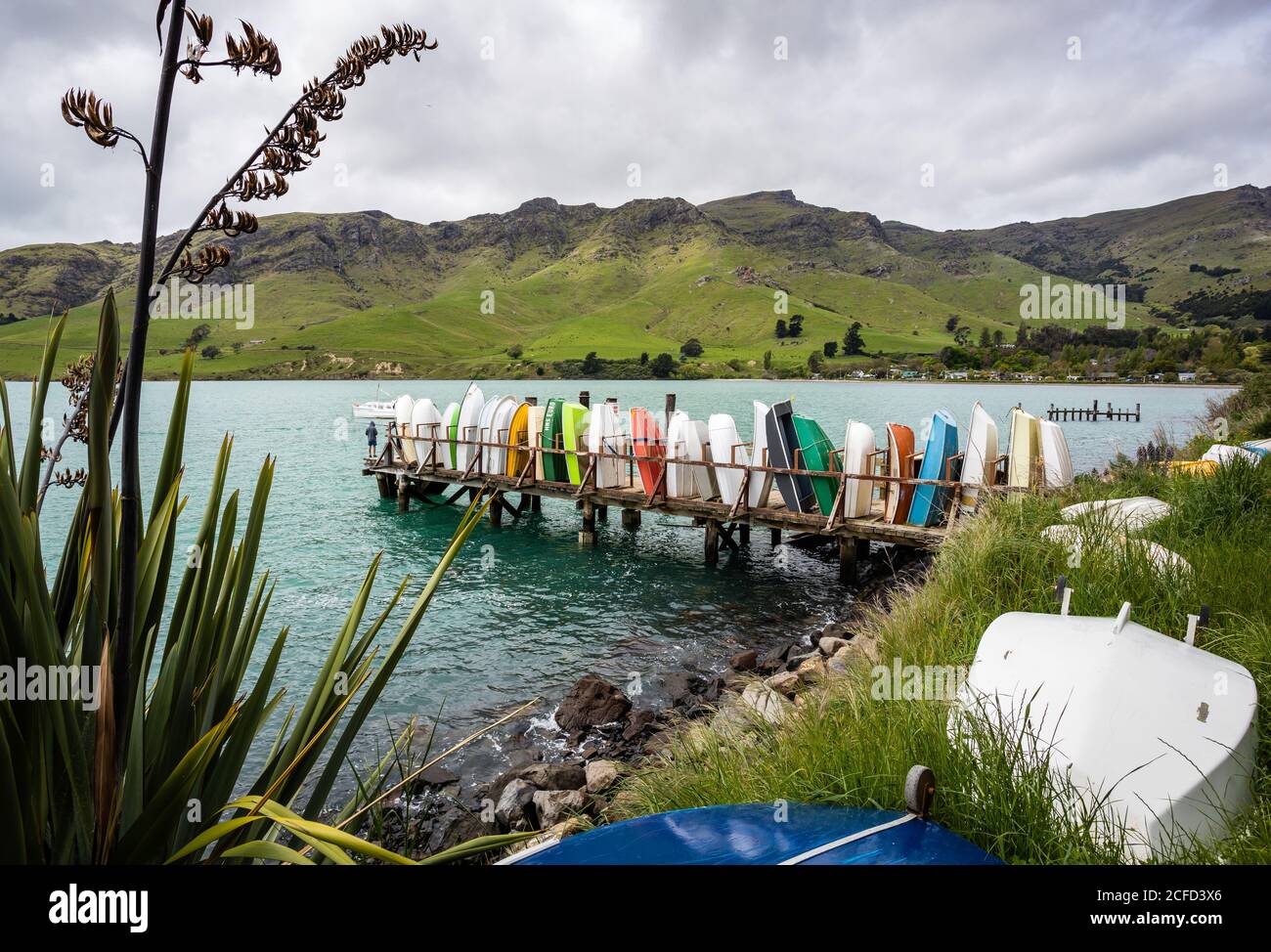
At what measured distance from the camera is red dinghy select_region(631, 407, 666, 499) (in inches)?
699

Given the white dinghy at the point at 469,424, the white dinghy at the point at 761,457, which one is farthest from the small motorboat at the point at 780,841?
the white dinghy at the point at 469,424

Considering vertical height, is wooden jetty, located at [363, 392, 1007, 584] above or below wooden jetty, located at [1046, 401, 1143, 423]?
below

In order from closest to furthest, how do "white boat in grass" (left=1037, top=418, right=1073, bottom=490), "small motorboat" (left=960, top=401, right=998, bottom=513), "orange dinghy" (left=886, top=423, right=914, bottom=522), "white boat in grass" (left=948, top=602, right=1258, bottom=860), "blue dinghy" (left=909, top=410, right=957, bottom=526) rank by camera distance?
"white boat in grass" (left=948, top=602, right=1258, bottom=860)
"white boat in grass" (left=1037, top=418, right=1073, bottom=490)
"small motorboat" (left=960, top=401, right=998, bottom=513)
"blue dinghy" (left=909, top=410, right=957, bottom=526)
"orange dinghy" (left=886, top=423, right=914, bottom=522)

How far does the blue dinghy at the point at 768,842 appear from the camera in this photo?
273cm

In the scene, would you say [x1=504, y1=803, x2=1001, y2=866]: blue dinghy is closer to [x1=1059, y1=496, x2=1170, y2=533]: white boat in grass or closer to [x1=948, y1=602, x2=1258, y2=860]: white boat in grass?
[x1=948, y1=602, x2=1258, y2=860]: white boat in grass

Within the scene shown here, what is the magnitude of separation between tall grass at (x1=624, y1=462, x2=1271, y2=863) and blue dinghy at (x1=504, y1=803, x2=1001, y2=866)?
380 millimetres

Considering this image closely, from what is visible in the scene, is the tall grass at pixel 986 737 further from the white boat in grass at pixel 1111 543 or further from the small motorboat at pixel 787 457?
the small motorboat at pixel 787 457

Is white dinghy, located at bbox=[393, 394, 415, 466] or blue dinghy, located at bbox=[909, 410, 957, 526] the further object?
white dinghy, located at bbox=[393, 394, 415, 466]

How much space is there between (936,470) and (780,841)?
492 inches

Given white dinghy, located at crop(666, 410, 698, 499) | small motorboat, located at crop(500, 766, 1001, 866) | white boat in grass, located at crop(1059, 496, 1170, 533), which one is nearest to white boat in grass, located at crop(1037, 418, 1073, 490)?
white boat in grass, located at crop(1059, 496, 1170, 533)

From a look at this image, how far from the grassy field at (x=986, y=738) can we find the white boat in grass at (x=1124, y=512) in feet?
0.61
